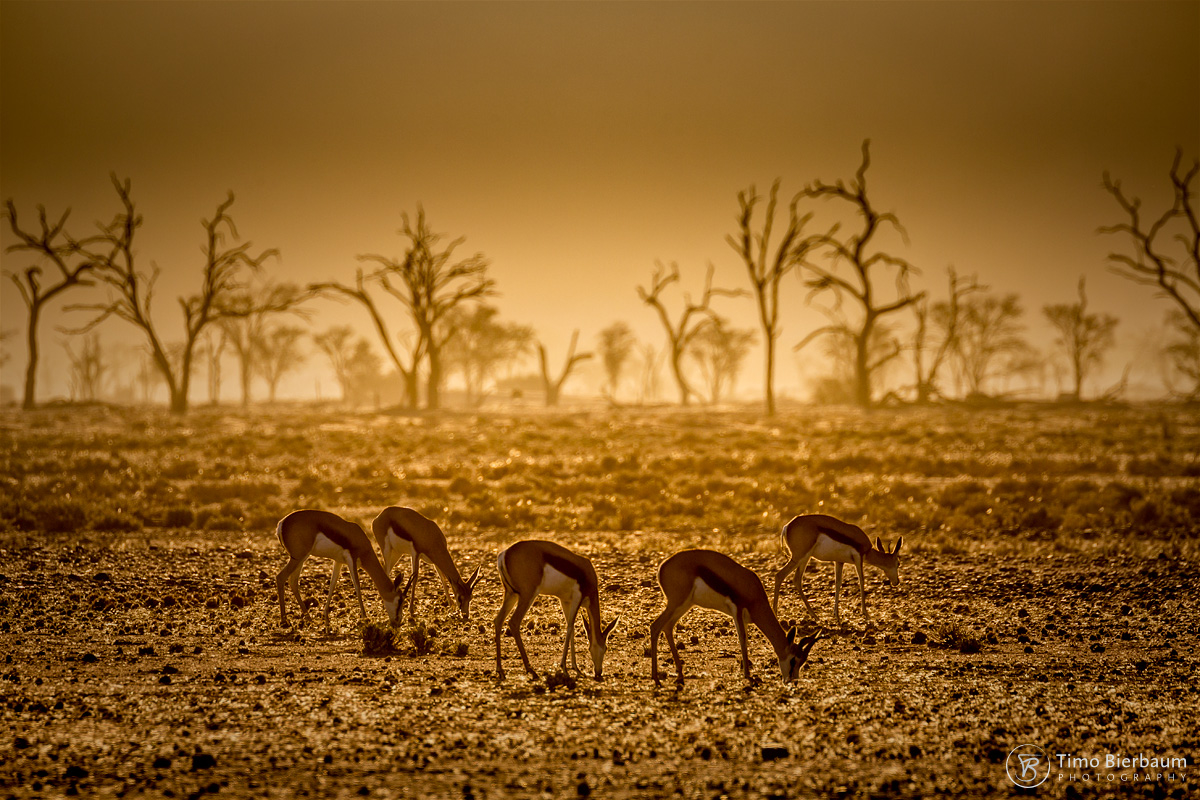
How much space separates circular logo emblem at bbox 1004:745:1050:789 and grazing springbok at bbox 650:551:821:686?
2.28 m

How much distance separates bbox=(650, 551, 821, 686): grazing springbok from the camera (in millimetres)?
9656

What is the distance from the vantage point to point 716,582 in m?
9.73

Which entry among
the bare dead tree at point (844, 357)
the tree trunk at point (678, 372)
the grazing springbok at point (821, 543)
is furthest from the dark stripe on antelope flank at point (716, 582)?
the bare dead tree at point (844, 357)

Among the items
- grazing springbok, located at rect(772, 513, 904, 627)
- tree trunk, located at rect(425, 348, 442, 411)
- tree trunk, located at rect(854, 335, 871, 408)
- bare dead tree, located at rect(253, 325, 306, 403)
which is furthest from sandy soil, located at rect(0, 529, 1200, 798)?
bare dead tree, located at rect(253, 325, 306, 403)

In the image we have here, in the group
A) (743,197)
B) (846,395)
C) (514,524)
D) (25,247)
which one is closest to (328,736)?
(514,524)

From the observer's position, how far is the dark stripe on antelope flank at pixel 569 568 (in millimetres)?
9836

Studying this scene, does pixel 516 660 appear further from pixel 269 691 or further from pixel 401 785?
pixel 401 785

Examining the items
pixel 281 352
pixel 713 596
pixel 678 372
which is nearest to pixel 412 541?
pixel 713 596

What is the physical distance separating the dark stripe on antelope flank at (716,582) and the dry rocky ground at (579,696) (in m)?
0.87

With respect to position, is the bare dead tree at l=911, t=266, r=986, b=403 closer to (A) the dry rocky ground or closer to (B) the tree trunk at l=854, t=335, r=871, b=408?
(B) the tree trunk at l=854, t=335, r=871, b=408

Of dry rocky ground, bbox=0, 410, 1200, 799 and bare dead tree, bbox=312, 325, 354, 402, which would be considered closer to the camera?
dry rocky ground, bbox=0, 410, 1200, 799

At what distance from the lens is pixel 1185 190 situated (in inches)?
2184

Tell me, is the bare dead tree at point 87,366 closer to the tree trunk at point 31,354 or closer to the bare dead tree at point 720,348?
the tree trunk at point 31,354

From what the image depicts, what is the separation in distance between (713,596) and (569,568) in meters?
1.44
